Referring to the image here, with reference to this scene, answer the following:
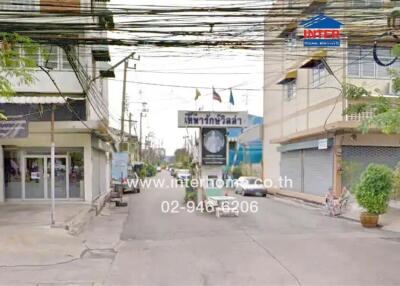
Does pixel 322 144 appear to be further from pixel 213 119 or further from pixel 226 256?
pixel 226 256

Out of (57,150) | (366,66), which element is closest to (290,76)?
(366,66)

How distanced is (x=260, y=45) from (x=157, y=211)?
1190cm

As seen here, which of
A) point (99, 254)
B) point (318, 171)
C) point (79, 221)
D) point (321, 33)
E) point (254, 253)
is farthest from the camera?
point (318, 171)

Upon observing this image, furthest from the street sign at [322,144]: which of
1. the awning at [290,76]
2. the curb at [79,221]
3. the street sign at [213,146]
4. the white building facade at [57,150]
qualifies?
the curb at [79,221]

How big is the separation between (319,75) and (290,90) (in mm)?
5783

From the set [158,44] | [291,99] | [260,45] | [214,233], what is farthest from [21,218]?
[291,99]

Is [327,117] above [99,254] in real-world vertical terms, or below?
above

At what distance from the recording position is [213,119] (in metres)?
21.7

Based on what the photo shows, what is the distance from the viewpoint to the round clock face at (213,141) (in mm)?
21812

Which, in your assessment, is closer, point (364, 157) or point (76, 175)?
point (76, 175)

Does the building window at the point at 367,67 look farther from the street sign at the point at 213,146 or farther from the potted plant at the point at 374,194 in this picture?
the potted plant at the point at 374,194

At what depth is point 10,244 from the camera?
1093cm

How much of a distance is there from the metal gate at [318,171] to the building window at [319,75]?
3.66 metres

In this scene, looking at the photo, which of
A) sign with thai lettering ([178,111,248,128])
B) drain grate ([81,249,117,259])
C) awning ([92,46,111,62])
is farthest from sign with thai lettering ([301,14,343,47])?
awning ([92,46,111,62])
